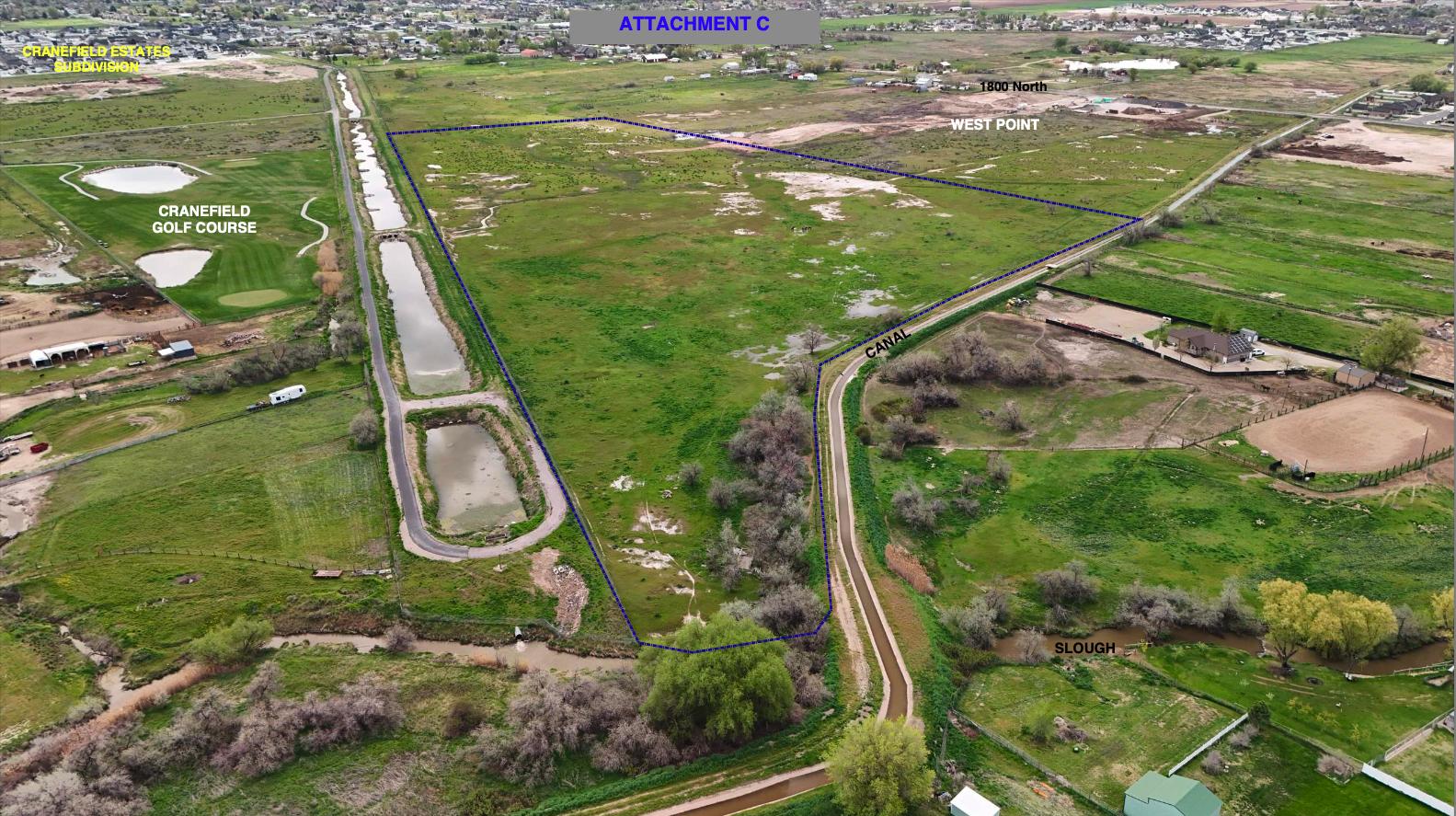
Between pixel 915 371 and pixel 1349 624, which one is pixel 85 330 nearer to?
pixel 915 371

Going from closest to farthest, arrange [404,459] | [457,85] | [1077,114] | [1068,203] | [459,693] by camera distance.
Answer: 1. [459,693]
2. [404,459]
3. [1068,203]
4. [1077,114]
5. [457,85]

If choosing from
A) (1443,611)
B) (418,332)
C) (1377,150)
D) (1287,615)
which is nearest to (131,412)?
(418,332)

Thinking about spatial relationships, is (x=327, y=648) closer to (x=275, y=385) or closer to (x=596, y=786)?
(x=596, y=786)

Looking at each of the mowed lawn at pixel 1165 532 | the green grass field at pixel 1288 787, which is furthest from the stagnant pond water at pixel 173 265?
the green grass field at pixel 1288 787

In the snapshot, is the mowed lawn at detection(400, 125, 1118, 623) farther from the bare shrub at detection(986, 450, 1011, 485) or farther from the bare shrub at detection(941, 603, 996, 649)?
the bare shrub at detection(986, 450, 1011, 485)

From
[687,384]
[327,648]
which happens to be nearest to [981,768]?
[327,648]

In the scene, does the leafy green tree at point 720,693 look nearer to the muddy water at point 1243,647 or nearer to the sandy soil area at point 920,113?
the muddy water at point 1243,647
